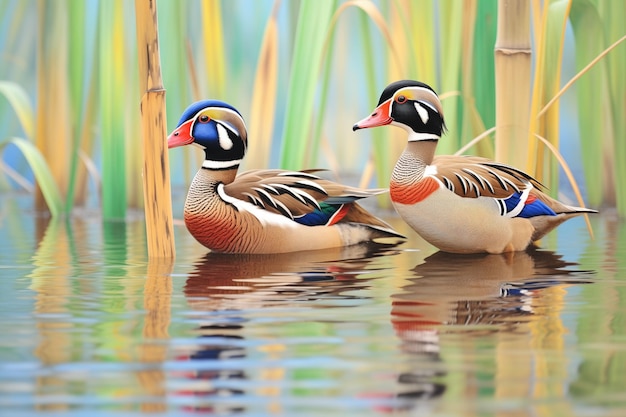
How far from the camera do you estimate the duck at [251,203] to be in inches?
346

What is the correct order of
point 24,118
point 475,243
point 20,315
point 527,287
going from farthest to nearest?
1. point 24,118
2. point 475,243
3. point 527,287
4. point 20,315

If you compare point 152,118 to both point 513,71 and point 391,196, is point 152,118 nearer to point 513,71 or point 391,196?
point 391,196

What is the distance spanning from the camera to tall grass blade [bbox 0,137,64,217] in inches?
448

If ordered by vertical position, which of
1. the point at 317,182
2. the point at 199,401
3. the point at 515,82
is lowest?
the point at 199,401

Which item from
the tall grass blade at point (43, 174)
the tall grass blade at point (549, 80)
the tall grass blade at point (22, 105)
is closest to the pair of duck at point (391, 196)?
the tall grass blade at point (549, 80)

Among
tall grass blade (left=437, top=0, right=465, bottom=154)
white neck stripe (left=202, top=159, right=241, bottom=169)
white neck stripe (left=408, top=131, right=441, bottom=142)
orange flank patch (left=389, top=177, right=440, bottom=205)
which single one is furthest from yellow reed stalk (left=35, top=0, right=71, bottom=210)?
orange flank patch (left=389, top=177, right=440, bottom=205)

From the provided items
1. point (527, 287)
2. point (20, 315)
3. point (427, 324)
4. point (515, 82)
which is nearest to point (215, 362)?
point (427, 324)

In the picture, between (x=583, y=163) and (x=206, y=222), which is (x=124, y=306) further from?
(x=583, y=163)

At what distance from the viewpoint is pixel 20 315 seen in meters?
5.99

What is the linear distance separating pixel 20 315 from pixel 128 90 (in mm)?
5736

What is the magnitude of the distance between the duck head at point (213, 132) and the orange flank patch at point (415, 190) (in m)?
1.23

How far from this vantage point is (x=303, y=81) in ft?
33.0

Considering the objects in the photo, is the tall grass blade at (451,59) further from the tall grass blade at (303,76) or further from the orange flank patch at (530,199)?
the orange flank patch at (530,199)

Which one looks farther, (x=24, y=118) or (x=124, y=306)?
(x=24, y=118)
